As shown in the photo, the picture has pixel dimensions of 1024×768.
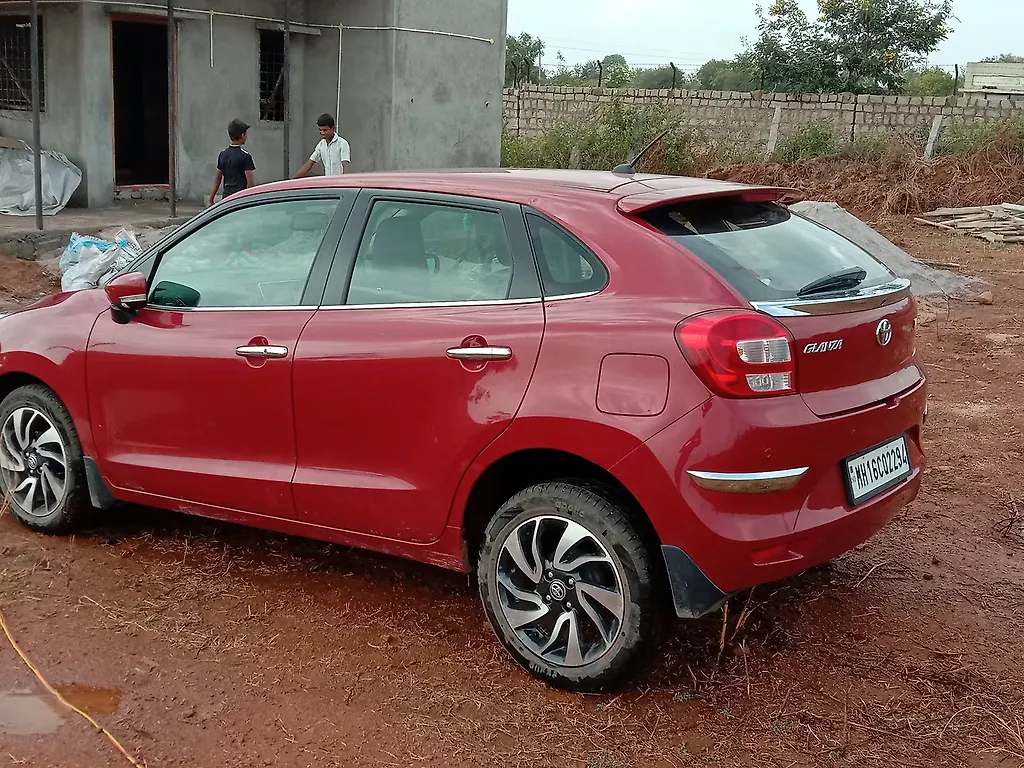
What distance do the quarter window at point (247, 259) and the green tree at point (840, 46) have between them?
2644 centimetres

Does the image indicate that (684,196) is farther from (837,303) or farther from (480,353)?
(480,353)

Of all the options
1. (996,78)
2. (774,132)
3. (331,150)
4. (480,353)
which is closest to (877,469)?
(480,353)

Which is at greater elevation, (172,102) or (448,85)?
(448,85)

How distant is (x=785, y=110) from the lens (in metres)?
22.9

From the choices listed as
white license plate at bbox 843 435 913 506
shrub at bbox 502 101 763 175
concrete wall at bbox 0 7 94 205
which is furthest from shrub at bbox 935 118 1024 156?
white license plate at bbox 843 435 913 506

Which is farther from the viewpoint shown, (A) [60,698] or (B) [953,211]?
(B) [953,211]

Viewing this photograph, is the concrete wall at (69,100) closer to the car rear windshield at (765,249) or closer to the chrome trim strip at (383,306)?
the chrome trim strip at (383,306)

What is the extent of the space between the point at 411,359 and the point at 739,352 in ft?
3.71

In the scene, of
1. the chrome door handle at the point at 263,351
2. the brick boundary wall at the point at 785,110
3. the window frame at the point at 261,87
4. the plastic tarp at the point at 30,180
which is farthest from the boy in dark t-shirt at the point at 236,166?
the brick boundary wall at the point at 785,110

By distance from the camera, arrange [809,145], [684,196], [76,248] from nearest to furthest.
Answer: [684,196] < [76,248] < [809,145]

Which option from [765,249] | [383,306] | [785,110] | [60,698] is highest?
[785,110]

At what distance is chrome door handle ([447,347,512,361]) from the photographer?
346 cm

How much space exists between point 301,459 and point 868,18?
1166 inches

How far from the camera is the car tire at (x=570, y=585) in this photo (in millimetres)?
3309
